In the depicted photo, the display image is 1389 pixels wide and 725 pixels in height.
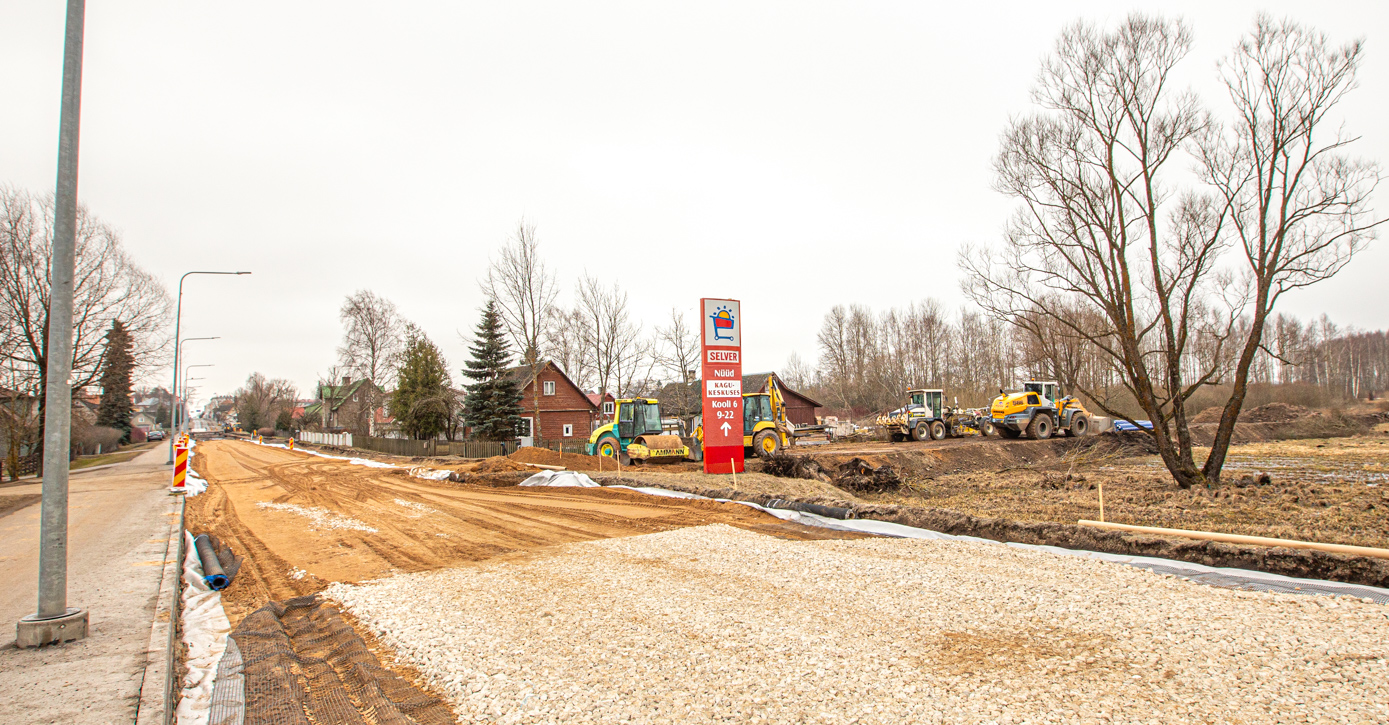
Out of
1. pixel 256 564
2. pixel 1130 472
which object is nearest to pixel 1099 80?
pixel 1130 472

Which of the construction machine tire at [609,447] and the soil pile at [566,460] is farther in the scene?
the soil pile at [566,460]

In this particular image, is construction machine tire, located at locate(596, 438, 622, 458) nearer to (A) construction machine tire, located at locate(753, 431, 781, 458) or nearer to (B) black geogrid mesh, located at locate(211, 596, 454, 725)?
(A) construction machine tire, located at locate(753, 431, 781, 458)

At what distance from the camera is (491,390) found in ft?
124

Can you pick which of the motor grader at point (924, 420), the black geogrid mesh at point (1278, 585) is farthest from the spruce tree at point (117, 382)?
the black geogrid mesh at point (1278, 585)

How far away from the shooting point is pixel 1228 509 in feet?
41.0

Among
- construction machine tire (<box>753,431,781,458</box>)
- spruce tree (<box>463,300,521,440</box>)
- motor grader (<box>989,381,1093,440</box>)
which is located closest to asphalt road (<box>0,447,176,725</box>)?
construction machine tire (<box>753,431,781,458</box>)

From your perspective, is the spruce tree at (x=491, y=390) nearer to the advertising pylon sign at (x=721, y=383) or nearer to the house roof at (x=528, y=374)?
the house roof at (x=528, y=374)

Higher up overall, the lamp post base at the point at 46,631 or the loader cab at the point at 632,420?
the loader cab at the point at 632,420

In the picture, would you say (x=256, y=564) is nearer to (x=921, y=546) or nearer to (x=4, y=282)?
(x=921, y=546)

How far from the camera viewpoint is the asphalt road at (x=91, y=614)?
170 inches

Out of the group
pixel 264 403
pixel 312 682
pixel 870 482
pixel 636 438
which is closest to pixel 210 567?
pixel 312 682

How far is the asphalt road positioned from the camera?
4320 millimetres

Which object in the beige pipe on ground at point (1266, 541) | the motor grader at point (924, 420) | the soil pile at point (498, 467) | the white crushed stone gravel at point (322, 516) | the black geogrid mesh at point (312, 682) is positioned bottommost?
the white crushed stone gravel at point (322, 516)

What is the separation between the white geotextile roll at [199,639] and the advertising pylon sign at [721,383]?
12.1 meters
